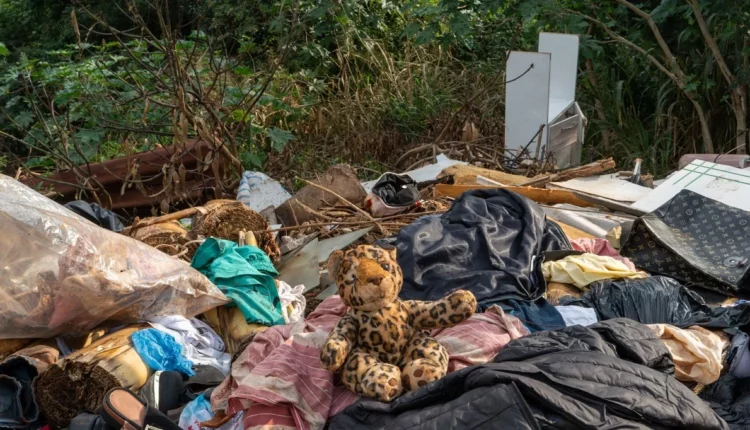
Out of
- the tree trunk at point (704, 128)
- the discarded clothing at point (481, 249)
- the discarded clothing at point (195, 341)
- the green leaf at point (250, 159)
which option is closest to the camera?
the discarded clothing at point (195, 341)

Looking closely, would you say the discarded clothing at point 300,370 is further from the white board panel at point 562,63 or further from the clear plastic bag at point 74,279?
the white board panel at point 562,63

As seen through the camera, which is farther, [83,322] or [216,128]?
[216,128]

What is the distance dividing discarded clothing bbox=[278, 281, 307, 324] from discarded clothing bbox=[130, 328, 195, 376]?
60 cm

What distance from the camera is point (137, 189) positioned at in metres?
5.46

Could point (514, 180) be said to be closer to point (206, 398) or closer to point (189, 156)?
point (189, 156)

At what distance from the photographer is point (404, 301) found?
2.85 m

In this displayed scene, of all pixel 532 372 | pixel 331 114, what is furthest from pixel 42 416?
pixel 331 114

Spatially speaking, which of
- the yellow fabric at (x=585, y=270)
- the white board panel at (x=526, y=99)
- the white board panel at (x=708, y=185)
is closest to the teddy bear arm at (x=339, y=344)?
the yellow fabric at (x=585, y=270)

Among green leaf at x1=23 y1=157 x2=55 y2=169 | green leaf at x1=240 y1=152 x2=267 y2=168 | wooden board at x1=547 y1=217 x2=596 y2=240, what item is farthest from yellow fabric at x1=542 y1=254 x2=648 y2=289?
green leaf at x1=23 y1=157 x2=55 y2=169

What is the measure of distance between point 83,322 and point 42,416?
1.41 ft

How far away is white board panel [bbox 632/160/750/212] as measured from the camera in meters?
4.41

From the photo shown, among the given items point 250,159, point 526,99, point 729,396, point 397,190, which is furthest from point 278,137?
point 729,396

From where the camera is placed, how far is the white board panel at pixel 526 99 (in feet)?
19.3

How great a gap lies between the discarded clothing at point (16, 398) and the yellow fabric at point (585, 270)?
2220mm
